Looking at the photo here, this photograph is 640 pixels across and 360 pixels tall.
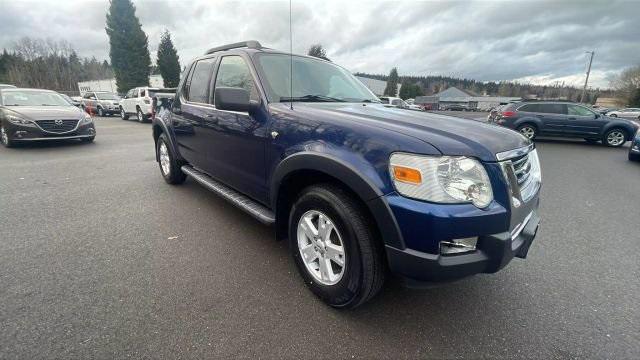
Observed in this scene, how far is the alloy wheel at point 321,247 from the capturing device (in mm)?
2150

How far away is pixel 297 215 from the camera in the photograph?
7.80 ft

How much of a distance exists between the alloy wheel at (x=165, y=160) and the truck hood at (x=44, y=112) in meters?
4.83

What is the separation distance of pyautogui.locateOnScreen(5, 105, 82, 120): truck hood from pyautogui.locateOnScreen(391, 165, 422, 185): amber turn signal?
939 cm

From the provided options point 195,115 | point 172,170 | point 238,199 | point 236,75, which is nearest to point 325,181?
point 238,199

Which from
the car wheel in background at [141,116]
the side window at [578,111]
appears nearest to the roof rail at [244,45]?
the side window at [578,111]

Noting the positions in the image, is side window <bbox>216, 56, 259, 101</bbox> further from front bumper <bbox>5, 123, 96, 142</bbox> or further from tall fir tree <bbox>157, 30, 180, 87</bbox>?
tall fir tree <bbox>157, 30, 180, 87</bbox>

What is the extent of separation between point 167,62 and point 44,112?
39140mm

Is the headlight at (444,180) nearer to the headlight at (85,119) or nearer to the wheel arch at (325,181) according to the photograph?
the wheel arch at (325,181)

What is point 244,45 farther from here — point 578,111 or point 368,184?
point 578,111

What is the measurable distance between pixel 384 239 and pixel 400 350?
71 cm

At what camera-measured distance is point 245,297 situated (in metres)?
2.34

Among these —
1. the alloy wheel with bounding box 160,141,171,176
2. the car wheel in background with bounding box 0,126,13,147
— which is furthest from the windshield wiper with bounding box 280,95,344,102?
the car wheel in background with bounding box 0,126,13,147

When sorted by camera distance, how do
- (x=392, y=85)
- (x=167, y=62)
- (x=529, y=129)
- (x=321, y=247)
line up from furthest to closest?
(x=392, y=85), (x=167, y=62), (x=529, y=129), (x=321, y=247)

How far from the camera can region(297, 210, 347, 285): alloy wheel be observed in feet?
7.06
